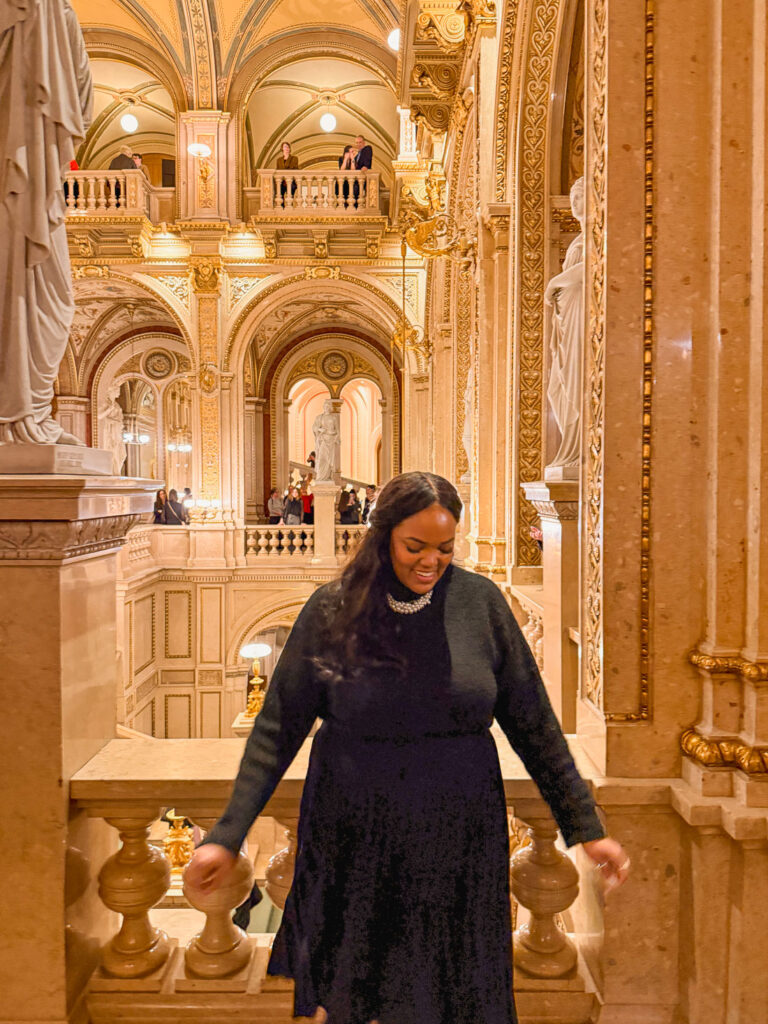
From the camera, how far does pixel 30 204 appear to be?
2170mm

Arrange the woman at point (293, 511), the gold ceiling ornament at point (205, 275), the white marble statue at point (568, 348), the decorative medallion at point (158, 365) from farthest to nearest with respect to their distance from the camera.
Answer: the decorative medallion at point (158, 365) < the woman at point (293, 511) < the gold ceiling ornament at point (205, 275) < the white marble statue at point (568, 348)

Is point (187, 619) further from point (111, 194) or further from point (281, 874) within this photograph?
point (281, 874)

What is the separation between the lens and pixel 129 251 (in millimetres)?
14648

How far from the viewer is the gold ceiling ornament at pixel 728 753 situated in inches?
74.2

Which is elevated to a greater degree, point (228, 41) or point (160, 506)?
→ point (228, 41)

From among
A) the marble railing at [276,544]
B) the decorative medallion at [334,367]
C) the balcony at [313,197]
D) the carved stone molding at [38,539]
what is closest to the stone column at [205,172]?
the balcony at [313,197]

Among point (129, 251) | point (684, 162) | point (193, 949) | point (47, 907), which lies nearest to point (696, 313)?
point (684, 162)

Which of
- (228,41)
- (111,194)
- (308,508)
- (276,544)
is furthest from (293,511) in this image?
(228,41)

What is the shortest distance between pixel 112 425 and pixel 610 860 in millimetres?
20766

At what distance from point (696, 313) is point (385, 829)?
1.47 meters

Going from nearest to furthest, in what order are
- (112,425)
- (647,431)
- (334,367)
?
(647,431) < (112,425) < (334,367)

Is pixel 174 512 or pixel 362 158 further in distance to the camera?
pixel 174 512

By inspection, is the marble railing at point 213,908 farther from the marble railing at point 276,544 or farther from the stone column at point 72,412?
the stone column at point 72,412

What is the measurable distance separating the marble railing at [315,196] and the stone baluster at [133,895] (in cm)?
1353
